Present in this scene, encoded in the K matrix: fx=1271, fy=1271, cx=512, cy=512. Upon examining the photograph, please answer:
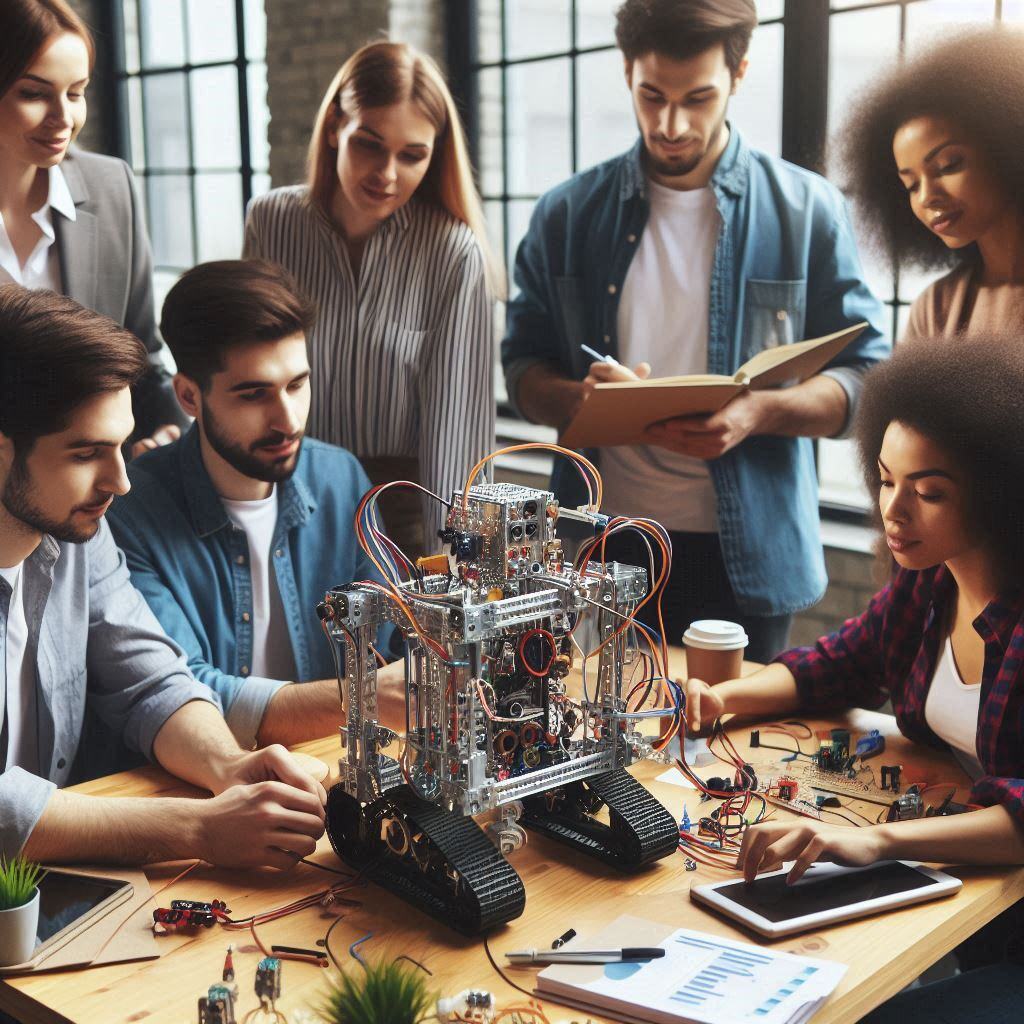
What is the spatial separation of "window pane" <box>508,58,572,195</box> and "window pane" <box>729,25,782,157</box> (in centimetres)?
82

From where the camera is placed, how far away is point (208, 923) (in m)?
1.56

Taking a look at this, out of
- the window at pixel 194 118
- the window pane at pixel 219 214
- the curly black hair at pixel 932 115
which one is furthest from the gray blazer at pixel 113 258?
the window pane at pixel 219 214

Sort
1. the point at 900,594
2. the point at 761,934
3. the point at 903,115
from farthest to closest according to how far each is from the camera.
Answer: the point at 903,115
the point at 900,594
the point at 761,934

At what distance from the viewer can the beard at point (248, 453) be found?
7.90 feet

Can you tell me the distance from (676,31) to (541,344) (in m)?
0.83

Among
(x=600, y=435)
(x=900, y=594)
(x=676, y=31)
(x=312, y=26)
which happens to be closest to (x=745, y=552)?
(x=600, y=435)

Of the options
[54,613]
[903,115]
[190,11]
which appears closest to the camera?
[54,613]

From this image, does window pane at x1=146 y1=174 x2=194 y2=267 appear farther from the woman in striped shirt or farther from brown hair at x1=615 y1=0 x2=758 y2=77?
brown hair at x1=615 y1=0 x2=758 y2=77

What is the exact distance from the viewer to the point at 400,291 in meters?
2.96

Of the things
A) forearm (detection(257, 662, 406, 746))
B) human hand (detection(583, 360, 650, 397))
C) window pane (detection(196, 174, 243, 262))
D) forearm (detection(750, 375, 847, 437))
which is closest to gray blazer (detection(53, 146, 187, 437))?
human hand (detection(583, 360, 650, 397))

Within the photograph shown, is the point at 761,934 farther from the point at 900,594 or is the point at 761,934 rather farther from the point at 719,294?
the point at 719,294

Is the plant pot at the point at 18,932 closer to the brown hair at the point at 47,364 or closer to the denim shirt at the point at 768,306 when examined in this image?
the brown hair at the point at 47,364

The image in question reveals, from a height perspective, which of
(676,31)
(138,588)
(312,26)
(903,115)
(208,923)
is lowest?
(208,923)

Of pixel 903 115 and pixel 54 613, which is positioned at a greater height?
pixel 903 115
